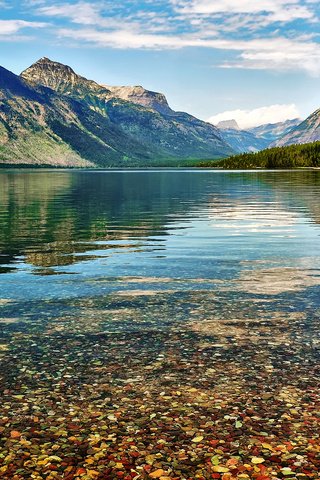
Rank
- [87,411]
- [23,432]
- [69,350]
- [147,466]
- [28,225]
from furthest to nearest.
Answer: [28,225], [69,350], [87,411], [23,432], [147,466]

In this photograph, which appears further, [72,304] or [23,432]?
[72,304]

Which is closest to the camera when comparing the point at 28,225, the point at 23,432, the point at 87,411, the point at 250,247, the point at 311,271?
the point at 23,432

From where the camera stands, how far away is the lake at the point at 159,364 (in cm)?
1186

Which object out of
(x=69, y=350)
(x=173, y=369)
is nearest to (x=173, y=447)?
(x=173, y=369)

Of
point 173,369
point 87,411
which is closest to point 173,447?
point 87,411

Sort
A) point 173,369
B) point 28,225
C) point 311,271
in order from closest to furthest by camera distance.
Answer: point 173,369 → point 311,271 → point 28,225

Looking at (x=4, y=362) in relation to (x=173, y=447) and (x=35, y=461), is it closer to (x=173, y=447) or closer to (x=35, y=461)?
(x=35, y=461)

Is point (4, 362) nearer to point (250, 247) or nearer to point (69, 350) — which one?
point (69, 350)

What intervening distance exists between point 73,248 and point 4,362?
25815 mm

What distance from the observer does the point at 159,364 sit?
56.0ft

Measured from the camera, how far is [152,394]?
1485 centimetres

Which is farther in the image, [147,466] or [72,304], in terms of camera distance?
[72,304]

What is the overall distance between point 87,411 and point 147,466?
2897 millimetres

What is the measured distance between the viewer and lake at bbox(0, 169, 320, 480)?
11.9 meters
